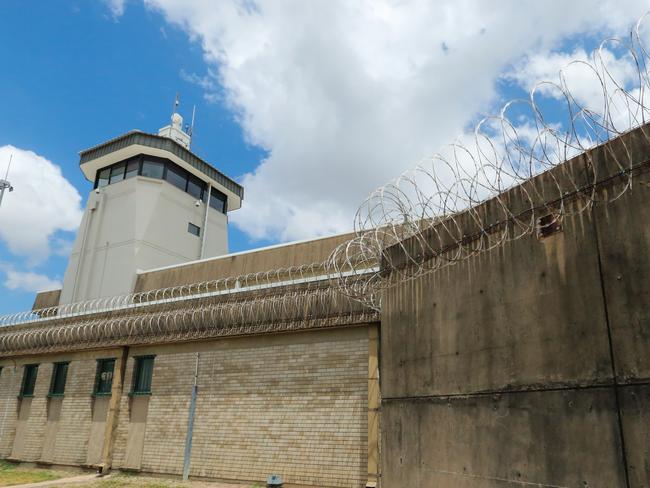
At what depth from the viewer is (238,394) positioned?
12820 millimetres

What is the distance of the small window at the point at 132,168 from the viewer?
2452cm

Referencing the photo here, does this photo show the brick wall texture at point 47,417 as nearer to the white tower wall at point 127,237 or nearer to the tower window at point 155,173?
the white tower wall at point 127,237

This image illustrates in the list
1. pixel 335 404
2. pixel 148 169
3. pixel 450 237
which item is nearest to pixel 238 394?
pixel 335 404

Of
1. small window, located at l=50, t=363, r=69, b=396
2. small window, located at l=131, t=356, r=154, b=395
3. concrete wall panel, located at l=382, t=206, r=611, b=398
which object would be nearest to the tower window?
small window, located at l=50, t=363, r=69, b=396

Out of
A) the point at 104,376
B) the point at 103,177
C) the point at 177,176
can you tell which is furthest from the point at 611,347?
the point at 103,177

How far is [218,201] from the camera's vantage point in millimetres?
28547

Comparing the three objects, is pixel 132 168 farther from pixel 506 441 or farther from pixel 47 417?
pixel 506 441

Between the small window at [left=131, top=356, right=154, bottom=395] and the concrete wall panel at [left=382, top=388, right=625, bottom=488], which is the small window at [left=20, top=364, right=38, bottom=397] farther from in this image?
the concrete wall panel at [left=382, top=388, right=625, bottom=488]

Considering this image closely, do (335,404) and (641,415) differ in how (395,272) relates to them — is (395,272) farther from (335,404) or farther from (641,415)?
(641,415)

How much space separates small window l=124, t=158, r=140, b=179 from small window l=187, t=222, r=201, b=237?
3.57 meters

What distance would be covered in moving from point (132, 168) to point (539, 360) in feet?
74.8

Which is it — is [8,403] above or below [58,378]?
below

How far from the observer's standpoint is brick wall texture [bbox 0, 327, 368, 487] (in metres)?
10.9

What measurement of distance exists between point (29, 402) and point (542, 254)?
1848cm
